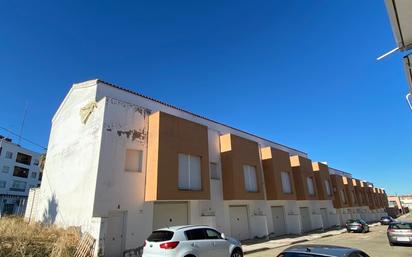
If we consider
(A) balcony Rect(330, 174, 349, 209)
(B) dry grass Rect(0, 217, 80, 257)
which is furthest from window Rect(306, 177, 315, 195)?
(B) dry grass Rect(0, 217, 80, 257)

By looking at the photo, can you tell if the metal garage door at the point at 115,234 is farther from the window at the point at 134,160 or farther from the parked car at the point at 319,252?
the parked car at the point at 319,252

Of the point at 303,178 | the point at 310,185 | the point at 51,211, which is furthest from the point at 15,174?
the point at 310,185

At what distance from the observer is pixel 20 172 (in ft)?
176

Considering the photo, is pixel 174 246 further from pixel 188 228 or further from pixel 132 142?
pixel 132 142

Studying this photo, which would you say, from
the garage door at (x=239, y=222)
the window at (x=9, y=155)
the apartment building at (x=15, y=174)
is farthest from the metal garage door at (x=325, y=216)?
the window at (x=9, y=155)

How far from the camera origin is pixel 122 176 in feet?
50.1

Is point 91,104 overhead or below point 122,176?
overhead

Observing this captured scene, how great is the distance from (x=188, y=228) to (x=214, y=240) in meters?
1.19

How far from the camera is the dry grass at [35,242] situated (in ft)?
35.0

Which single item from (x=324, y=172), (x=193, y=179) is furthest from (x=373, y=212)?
(x=193, y=179)

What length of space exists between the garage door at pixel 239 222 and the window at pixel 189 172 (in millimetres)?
5450

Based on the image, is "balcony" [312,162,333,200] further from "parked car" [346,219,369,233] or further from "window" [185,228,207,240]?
"window" [185,228,207,240]

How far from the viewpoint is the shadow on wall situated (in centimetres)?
1711

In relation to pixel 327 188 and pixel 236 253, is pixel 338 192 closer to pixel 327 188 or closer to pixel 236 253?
pixel 327 188
